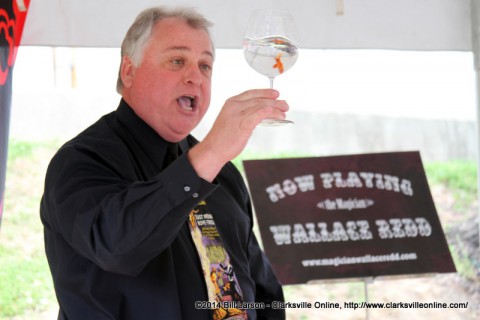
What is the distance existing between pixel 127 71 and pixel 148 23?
0.63 feet

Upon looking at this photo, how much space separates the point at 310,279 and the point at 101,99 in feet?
13.2

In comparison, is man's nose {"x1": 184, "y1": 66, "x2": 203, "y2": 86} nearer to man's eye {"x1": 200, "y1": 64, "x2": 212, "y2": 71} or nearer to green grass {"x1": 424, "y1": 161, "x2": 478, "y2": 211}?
man's eye {"x1": 200, "y1": 64, "x2": 212, "y2": 71}

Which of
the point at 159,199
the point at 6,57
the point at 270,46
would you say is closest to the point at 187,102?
the point at 270,46

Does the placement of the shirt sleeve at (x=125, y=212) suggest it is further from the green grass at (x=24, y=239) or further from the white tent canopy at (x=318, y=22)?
the green grass at (x=24, y=239)

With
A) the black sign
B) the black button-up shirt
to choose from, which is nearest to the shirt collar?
the black button-up shirt

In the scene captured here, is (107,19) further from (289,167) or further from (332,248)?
(332,248)

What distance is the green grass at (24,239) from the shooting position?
6469mm

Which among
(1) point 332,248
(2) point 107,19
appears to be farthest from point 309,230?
(2) point 107,19

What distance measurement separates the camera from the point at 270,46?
183 cm

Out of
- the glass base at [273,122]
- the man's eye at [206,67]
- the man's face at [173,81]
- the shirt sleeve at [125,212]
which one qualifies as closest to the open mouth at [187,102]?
the man's face at [173,81]

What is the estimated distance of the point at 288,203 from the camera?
12.4 feet

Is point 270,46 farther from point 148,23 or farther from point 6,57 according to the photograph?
point 6,57

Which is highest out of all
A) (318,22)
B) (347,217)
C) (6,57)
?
(318,22)

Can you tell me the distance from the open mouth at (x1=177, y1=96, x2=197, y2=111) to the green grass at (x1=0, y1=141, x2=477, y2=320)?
180 inches
